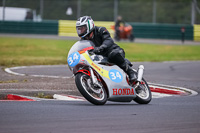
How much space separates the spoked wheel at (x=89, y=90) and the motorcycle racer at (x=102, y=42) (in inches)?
21.7

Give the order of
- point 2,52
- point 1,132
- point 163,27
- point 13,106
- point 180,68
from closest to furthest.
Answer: point 1,132 → point 13,106 → point 180,68 → point 2,52 → point 163,27

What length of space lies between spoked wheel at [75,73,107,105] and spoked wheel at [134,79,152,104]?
90 centimetres

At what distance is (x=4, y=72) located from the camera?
12.9 meters

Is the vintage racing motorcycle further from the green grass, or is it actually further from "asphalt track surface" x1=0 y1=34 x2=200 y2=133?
the green grass

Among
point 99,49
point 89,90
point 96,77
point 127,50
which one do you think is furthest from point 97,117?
point 127,50

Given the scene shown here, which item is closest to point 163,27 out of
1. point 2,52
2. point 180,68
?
point 2,52

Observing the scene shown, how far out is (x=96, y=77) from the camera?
719cm

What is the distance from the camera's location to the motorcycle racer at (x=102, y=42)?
7438mm

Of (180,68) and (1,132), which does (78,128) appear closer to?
(1,132)

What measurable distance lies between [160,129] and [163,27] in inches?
1072

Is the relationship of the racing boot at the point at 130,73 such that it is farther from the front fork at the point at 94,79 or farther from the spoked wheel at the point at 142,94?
the front fork at the point at 94,79

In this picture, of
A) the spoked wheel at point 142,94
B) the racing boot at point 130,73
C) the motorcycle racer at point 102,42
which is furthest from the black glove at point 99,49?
the spoked wheel at point 142,94

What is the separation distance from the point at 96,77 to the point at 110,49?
65 centimetres

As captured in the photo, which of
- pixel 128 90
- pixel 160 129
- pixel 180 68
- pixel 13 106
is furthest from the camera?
pixel 180 68
